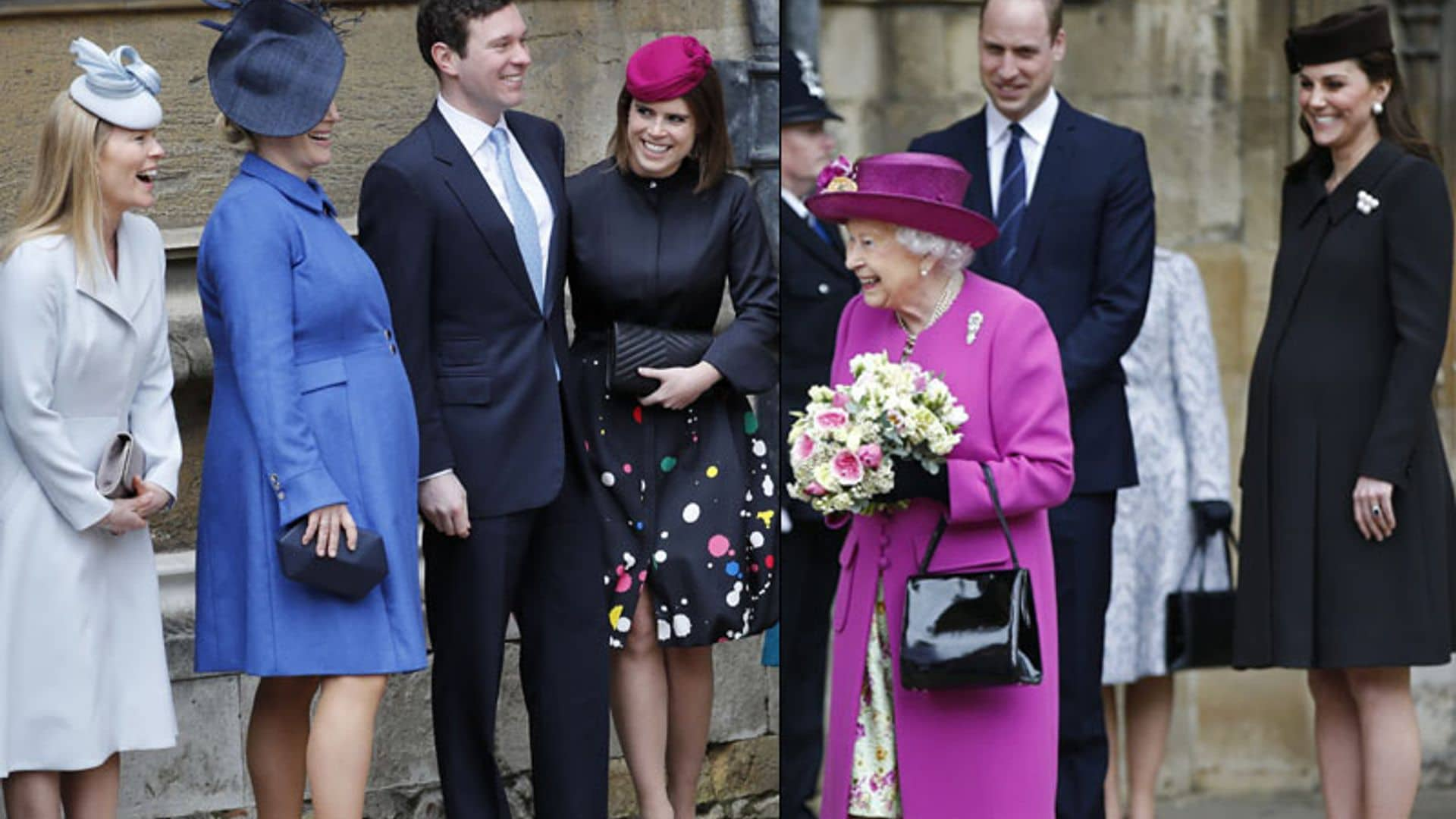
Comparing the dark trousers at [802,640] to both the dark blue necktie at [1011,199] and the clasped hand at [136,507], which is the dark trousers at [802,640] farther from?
the clasped hand at [136,507]

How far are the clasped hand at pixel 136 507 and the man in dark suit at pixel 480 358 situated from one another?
1.86ft

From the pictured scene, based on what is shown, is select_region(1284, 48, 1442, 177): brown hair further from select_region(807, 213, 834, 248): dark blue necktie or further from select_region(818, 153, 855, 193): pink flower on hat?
select_region(818, 153, 855, 193): pink flower on hat

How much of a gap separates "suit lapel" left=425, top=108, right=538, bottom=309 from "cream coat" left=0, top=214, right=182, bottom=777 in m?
0.69

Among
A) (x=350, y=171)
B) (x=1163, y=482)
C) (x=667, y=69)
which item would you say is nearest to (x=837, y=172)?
(x=667, y=69)

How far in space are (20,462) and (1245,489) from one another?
9.97ft

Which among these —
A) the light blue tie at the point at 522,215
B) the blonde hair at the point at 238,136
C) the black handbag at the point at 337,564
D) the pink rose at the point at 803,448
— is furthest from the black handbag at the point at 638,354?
the blonde hair at the point at 238,136

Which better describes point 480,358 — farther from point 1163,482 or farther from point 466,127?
point 1163,482

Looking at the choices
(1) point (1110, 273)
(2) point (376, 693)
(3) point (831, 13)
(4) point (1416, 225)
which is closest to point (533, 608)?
(2) point (376, 693)

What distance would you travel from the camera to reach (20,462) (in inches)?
226

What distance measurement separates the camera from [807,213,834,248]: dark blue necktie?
731 cm

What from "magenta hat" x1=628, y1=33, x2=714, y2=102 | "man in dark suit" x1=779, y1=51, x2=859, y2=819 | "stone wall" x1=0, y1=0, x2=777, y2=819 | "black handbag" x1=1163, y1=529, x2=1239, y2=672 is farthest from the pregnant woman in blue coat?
"black handbag" x1=1163, y1=529, x2=1239, y2=672

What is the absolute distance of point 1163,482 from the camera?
779cm

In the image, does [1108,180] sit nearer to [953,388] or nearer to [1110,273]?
[1110,273]

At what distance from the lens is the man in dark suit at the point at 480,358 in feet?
19.9
